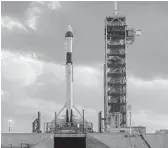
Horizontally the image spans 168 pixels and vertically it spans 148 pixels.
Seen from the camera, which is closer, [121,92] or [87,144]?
[87,144]

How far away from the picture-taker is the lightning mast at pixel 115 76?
335 feet

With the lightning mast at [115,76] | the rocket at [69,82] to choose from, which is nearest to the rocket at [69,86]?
the rocket at [69,82]

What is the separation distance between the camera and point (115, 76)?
338 ft

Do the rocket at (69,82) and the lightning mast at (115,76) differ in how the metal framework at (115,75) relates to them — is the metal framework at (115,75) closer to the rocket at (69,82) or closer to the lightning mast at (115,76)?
the lightning mast at (115,76)

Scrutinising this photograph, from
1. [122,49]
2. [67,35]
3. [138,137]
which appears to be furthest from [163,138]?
[122,49]

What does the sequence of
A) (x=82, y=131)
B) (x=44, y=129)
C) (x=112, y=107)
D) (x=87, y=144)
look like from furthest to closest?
(x=112, y=107), (x=44, y=129), (x=82, y=131), (x=87, y=144)

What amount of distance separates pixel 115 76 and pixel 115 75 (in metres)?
0.41

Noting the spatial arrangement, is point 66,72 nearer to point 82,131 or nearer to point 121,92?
point 82,131

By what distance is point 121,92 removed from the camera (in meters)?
102

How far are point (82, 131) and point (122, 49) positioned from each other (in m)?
31.7

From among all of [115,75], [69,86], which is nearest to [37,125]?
[69,86]

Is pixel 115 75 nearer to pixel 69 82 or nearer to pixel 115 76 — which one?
pixel 115 76

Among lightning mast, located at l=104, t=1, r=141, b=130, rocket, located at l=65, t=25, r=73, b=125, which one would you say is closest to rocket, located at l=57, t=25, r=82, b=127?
rocket, located at l=65, t=25, r=73, b=125

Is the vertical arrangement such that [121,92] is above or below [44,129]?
above
